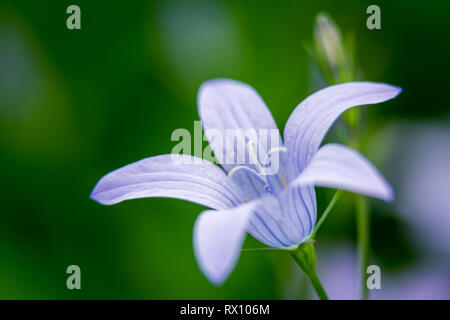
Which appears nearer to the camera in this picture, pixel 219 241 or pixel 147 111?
pixel 219 241

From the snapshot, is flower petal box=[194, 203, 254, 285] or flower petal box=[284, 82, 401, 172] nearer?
flower petal box=[194, 203, 254, 285]

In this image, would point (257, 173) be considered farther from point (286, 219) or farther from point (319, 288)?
point (319, 288)

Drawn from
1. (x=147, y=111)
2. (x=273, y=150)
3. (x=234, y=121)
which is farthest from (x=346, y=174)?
(x=147, y=111)

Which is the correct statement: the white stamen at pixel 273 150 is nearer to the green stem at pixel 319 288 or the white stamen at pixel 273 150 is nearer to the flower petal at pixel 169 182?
the flower petal at pixel 169 182

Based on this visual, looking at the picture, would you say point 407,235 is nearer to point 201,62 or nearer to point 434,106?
point 434,106

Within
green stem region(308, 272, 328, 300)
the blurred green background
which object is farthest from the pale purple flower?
the blurred green background

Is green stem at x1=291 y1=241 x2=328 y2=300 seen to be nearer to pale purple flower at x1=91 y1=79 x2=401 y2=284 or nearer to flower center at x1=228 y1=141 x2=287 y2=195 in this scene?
pale purple flower at x1=91 y1=79 x2=401 y2=284

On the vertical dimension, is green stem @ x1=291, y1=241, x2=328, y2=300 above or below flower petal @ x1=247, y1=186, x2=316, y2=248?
below

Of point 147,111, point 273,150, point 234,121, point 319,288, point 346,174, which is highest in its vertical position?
point 147,111
